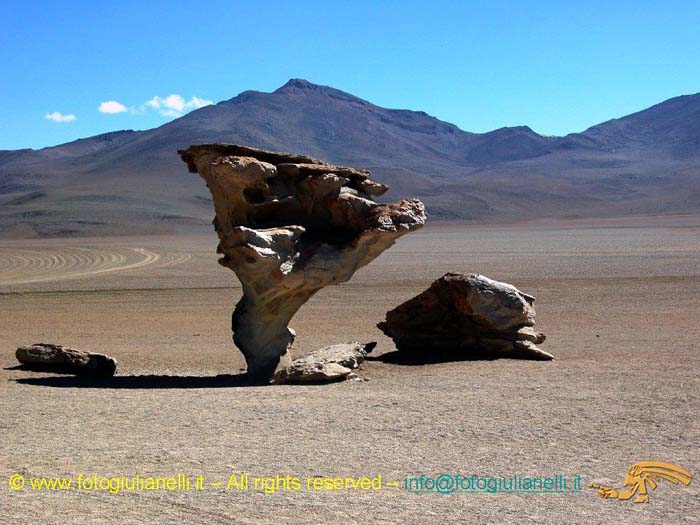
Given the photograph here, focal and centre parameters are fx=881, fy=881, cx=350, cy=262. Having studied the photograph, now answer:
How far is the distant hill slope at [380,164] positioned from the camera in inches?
3317

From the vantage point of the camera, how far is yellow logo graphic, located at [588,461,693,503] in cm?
604

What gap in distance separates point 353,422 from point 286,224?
4105 mm

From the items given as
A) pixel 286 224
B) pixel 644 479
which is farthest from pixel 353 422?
pixel 286 224

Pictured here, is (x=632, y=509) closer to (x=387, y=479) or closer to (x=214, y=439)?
(x=387, y=479)

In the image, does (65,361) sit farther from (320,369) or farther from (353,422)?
(353,422)

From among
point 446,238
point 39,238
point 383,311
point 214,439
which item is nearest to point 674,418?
point 214,439

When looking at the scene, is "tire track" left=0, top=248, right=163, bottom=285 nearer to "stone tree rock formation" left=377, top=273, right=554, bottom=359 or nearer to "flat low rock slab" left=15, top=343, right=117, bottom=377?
"flat low rock slab" left=15, top=343, right=117, bottom=377

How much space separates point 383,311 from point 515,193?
8292 centimetres
